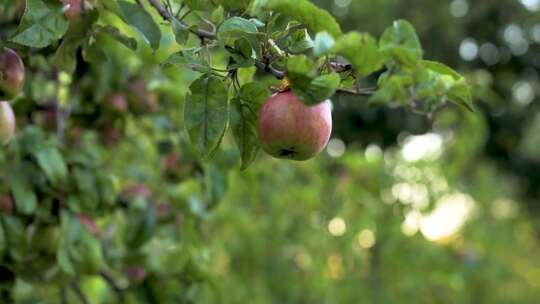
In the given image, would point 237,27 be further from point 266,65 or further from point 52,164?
point 52,164

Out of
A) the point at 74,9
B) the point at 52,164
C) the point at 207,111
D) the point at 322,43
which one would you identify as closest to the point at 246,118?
the point at 207,111

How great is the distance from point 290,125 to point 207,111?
9cm

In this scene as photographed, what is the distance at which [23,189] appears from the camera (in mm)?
1252

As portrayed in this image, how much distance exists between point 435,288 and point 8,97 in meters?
2.65

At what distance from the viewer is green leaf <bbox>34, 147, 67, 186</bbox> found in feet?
4.15

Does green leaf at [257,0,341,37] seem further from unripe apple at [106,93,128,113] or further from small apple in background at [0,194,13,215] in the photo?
unripe apple at [106,93,128,113]

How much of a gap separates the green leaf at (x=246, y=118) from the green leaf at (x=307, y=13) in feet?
0.30

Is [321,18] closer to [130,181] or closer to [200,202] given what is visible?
[200,202]

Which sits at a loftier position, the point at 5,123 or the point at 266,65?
the point at 266,65

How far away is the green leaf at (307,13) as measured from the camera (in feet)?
2.38

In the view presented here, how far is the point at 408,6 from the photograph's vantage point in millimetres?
4555

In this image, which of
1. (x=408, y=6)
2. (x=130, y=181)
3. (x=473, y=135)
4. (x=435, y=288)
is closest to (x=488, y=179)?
(x=408, y=6)

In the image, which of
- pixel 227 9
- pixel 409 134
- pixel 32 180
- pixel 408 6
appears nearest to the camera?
pixel 227 9

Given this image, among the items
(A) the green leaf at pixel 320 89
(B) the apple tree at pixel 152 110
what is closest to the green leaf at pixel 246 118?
(B) the apple tree at pixel 152 110
